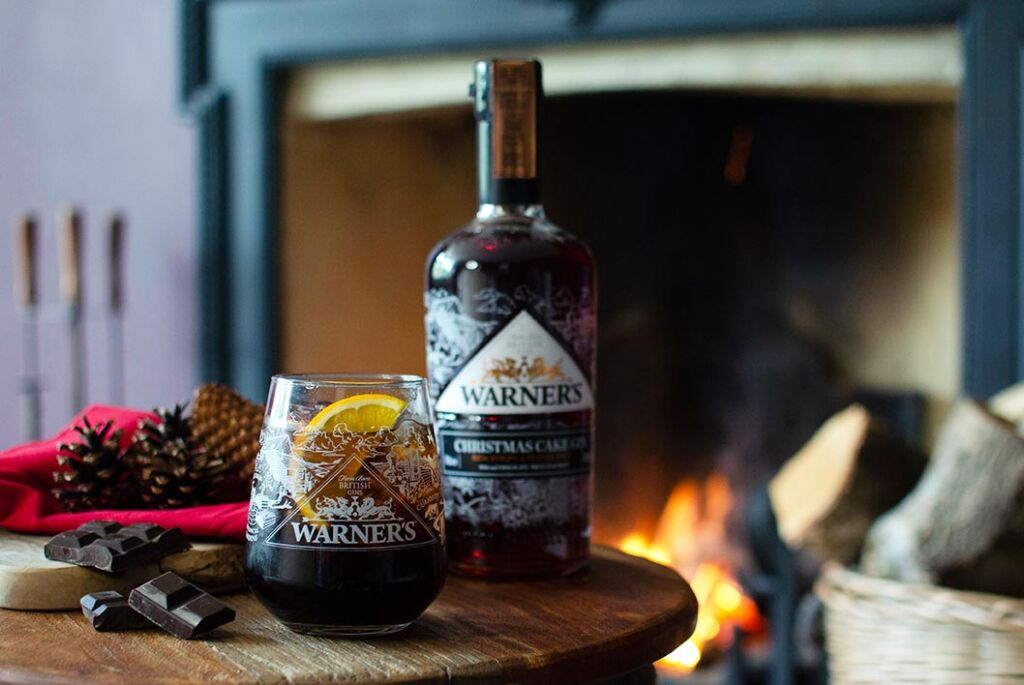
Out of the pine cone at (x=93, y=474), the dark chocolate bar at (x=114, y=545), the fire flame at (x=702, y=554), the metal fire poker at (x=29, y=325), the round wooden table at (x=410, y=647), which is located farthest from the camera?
the fire flame at (x=702, y=554)

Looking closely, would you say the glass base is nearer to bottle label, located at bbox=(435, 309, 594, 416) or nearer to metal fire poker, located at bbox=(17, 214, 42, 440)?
bottle label, located at bbox=(435, 309, 594, 416)

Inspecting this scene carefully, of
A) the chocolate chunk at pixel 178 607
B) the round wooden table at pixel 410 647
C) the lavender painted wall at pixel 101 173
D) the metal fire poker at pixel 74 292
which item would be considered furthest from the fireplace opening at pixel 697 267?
the chocolate chunk at pixel 178 607

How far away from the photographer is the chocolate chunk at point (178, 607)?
59 cm

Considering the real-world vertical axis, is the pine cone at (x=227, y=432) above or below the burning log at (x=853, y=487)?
above

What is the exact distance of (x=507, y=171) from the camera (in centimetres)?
77

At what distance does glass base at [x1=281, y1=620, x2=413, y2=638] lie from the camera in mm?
595

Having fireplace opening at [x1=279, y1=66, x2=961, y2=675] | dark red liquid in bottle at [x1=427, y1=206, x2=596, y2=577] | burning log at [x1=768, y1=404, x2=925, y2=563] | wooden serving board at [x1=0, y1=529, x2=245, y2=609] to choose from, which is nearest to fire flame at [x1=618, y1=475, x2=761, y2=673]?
fireplace opening at [x1=279, y1=66, x2=961, y2=675]

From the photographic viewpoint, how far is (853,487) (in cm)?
135

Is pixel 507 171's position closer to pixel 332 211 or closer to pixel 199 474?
pixel 199 474

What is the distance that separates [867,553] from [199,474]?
31.2 inches

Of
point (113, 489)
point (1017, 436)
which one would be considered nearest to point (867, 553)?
point (1017, 436)

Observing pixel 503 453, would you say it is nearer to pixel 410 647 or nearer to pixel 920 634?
pixel 410 647

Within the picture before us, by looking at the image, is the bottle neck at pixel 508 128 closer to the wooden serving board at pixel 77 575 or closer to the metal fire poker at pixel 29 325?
the wooden serving board at pixel 77 575

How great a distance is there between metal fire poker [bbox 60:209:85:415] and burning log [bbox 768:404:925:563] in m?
1.10
